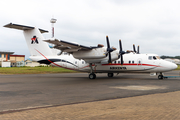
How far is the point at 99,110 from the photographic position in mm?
6922

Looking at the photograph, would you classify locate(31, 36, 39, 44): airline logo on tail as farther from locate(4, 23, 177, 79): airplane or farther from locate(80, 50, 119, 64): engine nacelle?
locate(80, 50, 119, 64): engine nacelle

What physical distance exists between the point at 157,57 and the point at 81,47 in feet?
31.8

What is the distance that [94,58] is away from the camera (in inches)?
822

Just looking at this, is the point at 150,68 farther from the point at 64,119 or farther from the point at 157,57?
the point at 64,119

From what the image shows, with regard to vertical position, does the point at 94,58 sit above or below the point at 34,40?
below

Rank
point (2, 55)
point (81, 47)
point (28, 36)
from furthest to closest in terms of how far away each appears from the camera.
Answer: point (2, 55) → point (28, 36) → point (81, 47)

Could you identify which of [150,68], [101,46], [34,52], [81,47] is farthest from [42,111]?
[34,52]

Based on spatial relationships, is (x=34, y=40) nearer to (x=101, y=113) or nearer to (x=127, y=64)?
(x=127, y=64)

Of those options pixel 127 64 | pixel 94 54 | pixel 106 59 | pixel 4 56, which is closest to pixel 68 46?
pixel 94 54

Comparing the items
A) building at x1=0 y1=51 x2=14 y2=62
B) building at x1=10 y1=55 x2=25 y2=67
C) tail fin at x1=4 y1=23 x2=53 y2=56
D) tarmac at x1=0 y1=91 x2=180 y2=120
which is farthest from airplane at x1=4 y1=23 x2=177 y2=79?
building at x1=0 y1=51 x2=14 y2=62

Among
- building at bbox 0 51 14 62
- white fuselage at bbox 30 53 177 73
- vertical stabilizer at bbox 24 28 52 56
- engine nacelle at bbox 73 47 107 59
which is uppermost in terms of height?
building at bbox 0 51 14 62

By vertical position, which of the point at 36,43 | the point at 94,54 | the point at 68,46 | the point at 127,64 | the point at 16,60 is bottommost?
the point at 127,64

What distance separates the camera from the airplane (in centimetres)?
2066

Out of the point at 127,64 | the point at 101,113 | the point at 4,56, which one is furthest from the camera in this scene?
the point at 4,56
